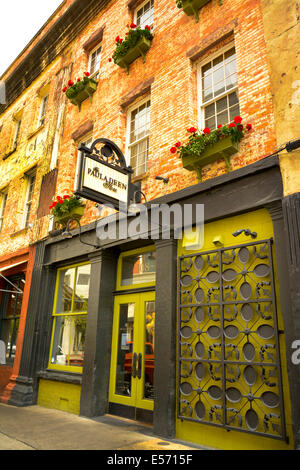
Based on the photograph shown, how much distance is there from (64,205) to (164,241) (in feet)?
12.0

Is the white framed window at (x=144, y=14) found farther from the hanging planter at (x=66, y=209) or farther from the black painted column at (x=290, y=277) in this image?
the black painted column at (x=290, y=277)

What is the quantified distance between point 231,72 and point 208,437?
20.1 ft

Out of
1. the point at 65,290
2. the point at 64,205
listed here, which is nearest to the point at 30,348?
the point at 65,290

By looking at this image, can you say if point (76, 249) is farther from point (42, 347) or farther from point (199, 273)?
Result: point (199, 273)

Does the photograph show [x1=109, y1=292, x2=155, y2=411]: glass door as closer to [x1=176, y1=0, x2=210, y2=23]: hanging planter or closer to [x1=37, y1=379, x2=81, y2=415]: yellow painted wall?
[x1=37, y1=379, x2=81, y2=415]: yellow painted wall

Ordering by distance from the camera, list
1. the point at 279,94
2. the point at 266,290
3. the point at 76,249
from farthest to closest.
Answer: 1. the point at 76,249
2. the point at 279,94
3. the point at 266,290

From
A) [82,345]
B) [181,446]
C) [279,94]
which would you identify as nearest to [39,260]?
[82,345]

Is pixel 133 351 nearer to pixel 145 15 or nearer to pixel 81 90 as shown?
pixel 81 90

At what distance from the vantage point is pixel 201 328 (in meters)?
5.33

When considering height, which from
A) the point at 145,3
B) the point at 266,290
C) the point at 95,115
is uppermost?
the point at 145,3

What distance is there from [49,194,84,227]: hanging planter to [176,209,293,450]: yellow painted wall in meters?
3.64

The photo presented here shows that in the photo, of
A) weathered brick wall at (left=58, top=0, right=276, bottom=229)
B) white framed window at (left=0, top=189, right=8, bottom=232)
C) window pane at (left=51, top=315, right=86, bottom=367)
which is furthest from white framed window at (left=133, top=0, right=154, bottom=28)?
white framed window at (left=0, top=189, right=8, bottom=232)

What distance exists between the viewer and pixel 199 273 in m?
5.58

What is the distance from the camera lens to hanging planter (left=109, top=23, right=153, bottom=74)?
7883 mm
